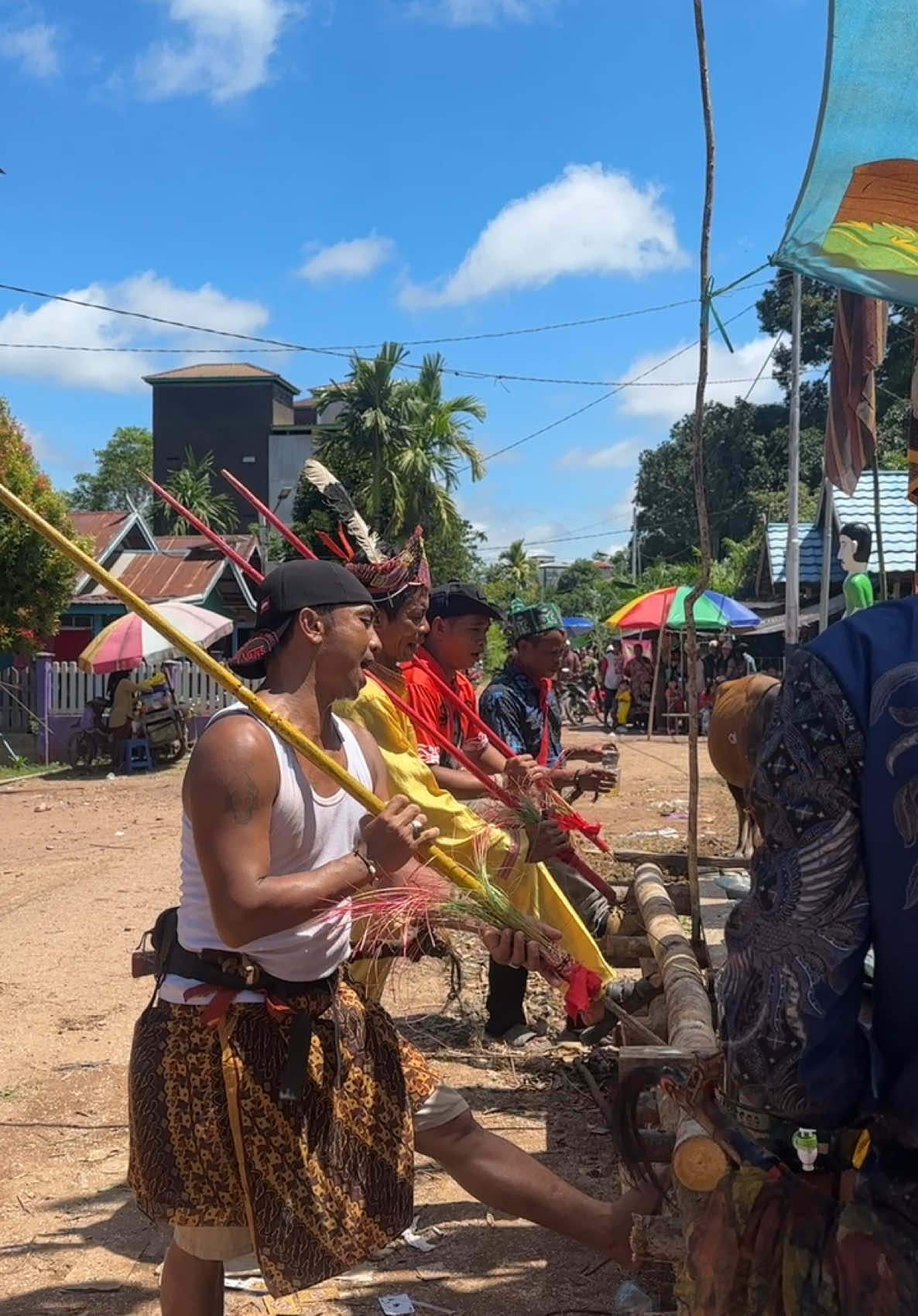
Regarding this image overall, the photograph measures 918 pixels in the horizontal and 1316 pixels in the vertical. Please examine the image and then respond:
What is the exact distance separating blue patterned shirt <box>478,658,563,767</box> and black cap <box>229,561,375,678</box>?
2.72 metres

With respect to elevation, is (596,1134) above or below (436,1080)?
below

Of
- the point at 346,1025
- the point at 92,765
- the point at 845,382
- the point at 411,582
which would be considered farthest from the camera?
the point at 92,765

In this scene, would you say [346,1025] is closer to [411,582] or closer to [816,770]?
[816,770]

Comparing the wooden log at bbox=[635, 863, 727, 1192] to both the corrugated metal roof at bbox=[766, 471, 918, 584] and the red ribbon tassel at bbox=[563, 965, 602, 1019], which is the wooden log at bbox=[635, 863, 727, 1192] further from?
the corrugated metal roof at bbox=[766, 471, 918, 584]

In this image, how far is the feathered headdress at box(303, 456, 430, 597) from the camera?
408cm

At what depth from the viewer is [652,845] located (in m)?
10.3

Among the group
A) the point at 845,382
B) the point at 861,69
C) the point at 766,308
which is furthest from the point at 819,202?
the point at 766,308

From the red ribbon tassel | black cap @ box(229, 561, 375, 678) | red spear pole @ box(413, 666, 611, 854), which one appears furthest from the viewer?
red spear pole @ box(413, 666, 611, 854)

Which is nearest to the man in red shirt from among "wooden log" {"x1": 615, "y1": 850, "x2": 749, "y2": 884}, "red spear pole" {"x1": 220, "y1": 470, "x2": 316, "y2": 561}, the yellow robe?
the yellow robe

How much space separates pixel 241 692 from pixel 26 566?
45.5 ft

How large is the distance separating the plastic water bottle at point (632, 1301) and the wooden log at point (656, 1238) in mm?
876

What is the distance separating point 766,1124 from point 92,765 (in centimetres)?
1654

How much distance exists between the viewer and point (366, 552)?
13.9 feet

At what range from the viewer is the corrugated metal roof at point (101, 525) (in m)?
23.5
